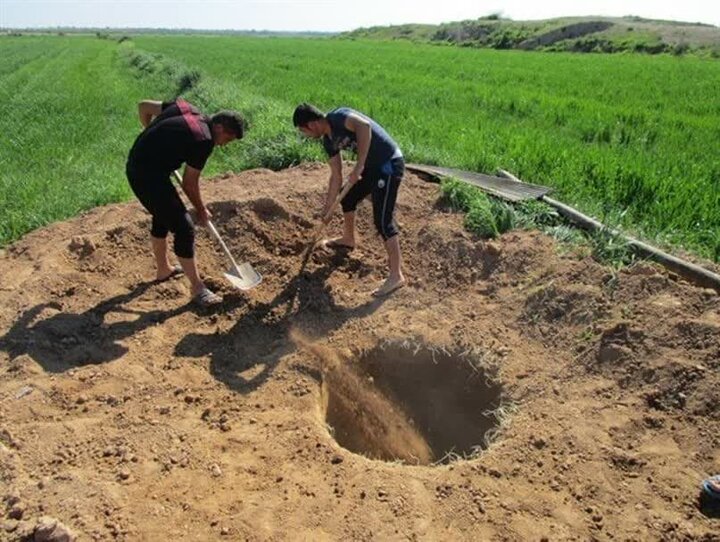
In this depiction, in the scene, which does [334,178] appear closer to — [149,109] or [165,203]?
[165,203]

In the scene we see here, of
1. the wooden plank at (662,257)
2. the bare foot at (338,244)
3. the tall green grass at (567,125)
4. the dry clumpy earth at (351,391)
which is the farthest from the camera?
the tall green grass at (567,125)

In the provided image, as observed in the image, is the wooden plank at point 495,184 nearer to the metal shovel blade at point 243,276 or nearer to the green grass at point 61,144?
the metal shovel blade at point 243,276

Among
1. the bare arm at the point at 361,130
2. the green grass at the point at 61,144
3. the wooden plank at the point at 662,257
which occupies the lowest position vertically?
the green grass at the point at 61,144

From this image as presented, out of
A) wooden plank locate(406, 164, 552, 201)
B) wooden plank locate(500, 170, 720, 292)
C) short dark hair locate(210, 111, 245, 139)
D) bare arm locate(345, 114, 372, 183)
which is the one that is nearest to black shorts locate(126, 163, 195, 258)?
short dark hair locate(210, 111, 245, 139)

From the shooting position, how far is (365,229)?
5.48m

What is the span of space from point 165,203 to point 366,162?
147cm

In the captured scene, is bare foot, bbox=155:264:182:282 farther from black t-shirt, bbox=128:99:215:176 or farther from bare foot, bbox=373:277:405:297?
bare foot, bbox=373:277:405:297

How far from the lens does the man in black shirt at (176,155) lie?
153 inches

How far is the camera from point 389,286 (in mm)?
4609

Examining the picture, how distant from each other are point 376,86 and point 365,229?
9.57m

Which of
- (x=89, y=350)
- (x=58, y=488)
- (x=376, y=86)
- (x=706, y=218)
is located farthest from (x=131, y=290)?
(x=376, y=86)

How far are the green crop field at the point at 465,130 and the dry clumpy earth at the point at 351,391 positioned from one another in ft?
4.10

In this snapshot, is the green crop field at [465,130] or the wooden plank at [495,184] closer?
the wooden plank at [495,184]

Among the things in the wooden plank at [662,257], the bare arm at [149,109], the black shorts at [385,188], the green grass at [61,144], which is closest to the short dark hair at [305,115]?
the black shorts at [385,188]
